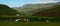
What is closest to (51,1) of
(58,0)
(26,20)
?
(58,0)

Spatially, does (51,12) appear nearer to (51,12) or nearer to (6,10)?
(51,12)

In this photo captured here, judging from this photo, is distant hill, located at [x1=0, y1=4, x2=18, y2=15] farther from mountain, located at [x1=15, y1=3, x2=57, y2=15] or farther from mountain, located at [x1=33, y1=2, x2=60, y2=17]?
mountain, located at [x1=33, y1=2, x2=60, y2=17]

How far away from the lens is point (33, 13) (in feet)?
9.31

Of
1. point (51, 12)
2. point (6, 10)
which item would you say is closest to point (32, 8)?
point (51, 12)

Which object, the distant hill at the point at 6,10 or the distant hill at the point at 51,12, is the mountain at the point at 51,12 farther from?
the distant hill at the point at 6,10

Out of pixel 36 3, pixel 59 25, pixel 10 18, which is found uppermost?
pixel 36 3

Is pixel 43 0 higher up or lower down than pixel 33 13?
higher up

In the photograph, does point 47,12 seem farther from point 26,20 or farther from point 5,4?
point 5,4

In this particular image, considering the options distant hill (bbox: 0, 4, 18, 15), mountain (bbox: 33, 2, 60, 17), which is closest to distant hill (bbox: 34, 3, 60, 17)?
mountain (bbox: 33, 2, 60, 17)

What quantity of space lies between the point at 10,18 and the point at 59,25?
38.2 inches

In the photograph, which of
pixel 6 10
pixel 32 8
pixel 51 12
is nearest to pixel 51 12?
pixel 51 12

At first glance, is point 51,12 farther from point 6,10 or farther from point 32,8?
point 6,10

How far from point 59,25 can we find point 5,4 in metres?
1.14

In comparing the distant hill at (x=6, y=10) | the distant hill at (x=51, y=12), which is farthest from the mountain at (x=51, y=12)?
the distant hill at (x=6, y=10)
